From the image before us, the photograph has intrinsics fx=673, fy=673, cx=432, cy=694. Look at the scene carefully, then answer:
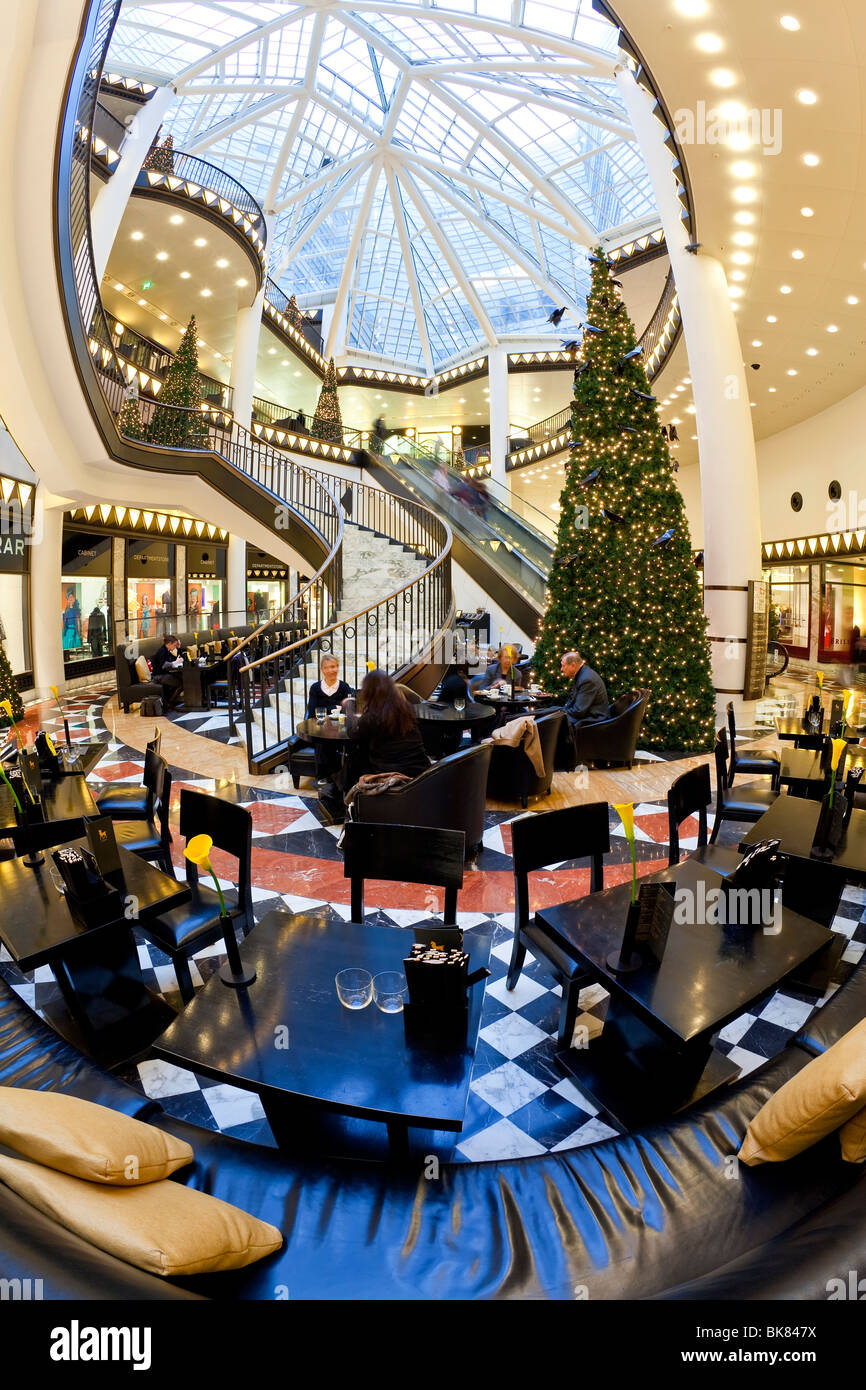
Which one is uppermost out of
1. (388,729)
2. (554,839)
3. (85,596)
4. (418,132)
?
(418,132)

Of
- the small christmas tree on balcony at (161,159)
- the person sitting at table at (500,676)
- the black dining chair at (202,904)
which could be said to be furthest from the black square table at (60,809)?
the small christmas tree on balcony at (161,159)

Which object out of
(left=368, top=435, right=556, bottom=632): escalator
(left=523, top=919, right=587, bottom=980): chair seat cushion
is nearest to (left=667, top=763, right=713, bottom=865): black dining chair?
(left=523, top=919, right=587, bottom=980): chair seat cushion

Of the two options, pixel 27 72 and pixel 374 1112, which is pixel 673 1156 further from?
pixel 27 72

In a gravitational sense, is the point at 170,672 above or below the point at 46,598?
below

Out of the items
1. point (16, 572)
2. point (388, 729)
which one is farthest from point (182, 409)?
point (388, 729)

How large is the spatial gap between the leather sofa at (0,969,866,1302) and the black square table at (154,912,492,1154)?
200 mm

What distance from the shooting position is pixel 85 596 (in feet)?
45.4

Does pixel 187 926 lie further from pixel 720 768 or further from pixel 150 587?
pixel 150 587

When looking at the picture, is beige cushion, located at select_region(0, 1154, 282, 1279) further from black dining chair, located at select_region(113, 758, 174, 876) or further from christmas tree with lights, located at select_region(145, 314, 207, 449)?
christmas tree with lights, located at select_region(145, 314, 207, 449)

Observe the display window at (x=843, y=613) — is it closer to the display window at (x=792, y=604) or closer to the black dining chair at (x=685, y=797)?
the display window at (x=792, y=604)

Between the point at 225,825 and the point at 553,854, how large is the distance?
4.88 ft

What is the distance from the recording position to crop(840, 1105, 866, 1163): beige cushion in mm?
1368

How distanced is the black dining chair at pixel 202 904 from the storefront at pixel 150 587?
12.7 metres

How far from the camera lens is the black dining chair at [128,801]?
4.02 m
